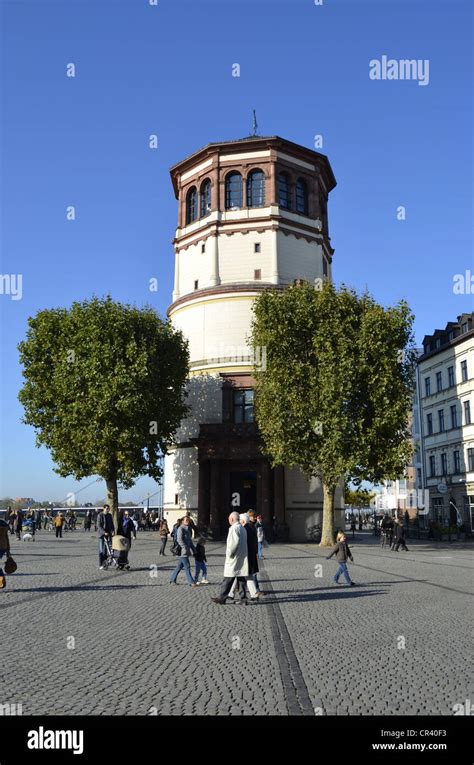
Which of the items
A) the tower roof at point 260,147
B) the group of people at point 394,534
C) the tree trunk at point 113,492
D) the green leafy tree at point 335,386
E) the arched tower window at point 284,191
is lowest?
the group of people at point 394,534

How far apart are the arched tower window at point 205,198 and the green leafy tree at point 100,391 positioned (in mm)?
14042

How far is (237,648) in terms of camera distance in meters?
9.79

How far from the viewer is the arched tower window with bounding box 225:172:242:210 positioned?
50062mm

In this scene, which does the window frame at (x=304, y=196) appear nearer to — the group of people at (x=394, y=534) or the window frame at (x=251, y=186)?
the window frame at (x=251, y=186)

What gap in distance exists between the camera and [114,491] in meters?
38.5

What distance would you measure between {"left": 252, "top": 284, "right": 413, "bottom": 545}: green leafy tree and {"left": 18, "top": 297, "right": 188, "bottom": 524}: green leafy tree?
643 cm

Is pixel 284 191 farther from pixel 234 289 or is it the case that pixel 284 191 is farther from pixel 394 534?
pixel 394 534

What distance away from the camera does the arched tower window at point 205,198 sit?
51344mm

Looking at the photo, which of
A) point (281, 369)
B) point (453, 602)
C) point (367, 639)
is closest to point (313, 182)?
point (281, 369)

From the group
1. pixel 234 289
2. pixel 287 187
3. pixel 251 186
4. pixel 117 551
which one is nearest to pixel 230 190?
pixel 251 186

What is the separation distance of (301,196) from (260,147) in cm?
489

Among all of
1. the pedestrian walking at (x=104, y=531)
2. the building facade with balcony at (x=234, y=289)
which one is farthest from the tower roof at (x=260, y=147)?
the pedestrian walking at (x=104, y=531)

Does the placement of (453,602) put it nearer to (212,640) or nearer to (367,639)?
(367,639)

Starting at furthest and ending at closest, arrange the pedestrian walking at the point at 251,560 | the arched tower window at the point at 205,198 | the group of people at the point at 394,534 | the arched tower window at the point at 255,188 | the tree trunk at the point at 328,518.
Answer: the arched tower window at the point at 205,198
the arched tower window at the point at 255,188
the tree trunk at the point at 328,518
the group of people at the point at 394,534
the pedestrian walking at the point at 251,560
